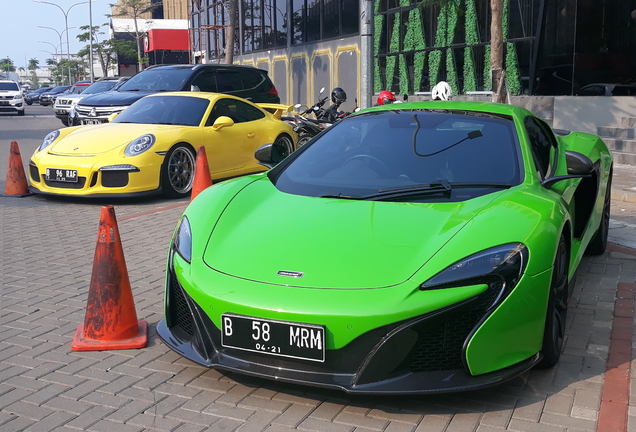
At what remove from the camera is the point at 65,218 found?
8203mm

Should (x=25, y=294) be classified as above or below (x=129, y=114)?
below

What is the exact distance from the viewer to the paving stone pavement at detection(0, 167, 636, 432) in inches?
124

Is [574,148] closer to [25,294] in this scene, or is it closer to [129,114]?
[25,294]

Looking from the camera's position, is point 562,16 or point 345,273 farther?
point 562,16

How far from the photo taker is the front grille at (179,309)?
3.57 m

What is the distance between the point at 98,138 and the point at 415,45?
15.1 meters

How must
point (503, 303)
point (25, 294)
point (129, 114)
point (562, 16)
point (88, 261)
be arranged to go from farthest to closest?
point (562, 16) < point (129, 114) < point (88, 261) < point (25, 294) < point (503, 303)

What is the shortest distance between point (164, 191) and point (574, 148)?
5397mm

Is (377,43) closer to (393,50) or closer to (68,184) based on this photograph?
(393,50)

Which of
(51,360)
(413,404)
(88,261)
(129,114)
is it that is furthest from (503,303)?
(129,114)

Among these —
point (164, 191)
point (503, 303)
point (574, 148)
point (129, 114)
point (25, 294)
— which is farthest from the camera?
point (129, 114)

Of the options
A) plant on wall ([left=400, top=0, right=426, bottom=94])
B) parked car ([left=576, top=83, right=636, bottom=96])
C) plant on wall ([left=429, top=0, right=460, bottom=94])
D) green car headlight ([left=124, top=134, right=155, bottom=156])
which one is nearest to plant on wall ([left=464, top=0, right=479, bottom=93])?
plant on wall ([left=429, top=0, right=460, bottom=94])

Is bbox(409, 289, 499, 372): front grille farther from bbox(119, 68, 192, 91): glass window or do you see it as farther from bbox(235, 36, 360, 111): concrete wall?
bbox(235, 36, 360, 111): concrete wall

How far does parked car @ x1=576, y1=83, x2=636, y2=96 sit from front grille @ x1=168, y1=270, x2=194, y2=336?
45.1 ft
